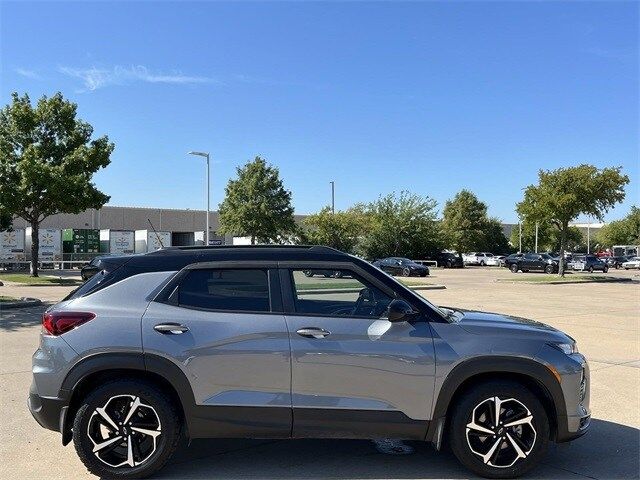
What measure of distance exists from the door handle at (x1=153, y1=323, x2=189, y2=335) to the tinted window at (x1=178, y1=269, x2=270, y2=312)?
0.61 ft

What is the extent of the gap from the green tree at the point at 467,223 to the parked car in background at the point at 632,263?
710 inches

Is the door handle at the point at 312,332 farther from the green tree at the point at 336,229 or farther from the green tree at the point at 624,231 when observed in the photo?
the green tree at the point at 624,231

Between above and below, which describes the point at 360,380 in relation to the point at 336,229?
below

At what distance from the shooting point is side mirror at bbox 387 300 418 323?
4.19 m

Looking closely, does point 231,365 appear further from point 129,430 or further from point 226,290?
point 129,430

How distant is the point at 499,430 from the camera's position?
4.30 meters

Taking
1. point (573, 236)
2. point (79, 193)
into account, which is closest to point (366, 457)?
point (79, 193)

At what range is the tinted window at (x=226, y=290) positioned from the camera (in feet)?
14.4

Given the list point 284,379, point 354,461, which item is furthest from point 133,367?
point 354,461

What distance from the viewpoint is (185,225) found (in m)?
70.4

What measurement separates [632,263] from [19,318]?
205 feet

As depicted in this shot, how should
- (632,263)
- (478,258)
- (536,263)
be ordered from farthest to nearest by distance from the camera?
1. (478,258)
2. (632,263)
3. (536,263)

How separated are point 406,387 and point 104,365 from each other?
2.21 m

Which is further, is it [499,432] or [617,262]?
[617,262]
